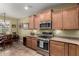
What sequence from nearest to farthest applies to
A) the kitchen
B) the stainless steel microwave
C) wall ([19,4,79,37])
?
the kitchen, wall ([19,4,79,37]), the stainless steel microwave

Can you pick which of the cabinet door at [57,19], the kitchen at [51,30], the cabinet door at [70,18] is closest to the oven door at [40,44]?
the kitchen at [51,30]

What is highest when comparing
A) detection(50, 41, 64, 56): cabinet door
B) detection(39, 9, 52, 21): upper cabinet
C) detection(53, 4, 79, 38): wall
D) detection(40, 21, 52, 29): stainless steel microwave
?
detection(39, 9, 52, 21): upper cabinet

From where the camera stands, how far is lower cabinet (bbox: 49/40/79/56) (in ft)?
9.11

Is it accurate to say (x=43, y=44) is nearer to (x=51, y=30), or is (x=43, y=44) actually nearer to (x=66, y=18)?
(x=51, y=30)

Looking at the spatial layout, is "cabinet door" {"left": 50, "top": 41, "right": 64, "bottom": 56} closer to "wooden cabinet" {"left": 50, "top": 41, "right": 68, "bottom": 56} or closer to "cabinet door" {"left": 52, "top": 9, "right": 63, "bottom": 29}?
"wooden cabinet" {"left": 50, "top": 41, "right": 68, "bottom": 56}

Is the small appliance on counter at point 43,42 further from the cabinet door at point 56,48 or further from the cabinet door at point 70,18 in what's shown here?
the cabinet door at point 70,18

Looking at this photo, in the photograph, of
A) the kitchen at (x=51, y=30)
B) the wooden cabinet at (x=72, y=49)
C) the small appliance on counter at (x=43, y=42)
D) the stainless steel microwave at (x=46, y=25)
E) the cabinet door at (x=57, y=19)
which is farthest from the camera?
the stainless steel microwave at (x=46, y=25)

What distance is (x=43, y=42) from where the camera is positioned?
3967 mm

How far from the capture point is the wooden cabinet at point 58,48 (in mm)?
3098

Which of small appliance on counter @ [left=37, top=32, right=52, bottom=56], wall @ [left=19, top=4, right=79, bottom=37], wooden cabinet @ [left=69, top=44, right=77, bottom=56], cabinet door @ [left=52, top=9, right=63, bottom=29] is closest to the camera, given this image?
wooden cabinet @ [left=69, top=44, right=77, bottom=56]

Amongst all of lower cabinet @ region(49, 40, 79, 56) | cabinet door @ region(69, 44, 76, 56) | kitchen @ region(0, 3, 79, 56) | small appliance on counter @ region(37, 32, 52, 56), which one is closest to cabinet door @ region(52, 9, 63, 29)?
kitchen @ region(0, 3, 79, 56)

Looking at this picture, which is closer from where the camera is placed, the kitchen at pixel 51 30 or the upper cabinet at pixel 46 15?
the kitchen at pixel 51 30

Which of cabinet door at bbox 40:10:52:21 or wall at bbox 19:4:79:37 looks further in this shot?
cabinet door at bbox 40:10:52:21

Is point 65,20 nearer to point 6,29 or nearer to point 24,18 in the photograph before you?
point 24,18
